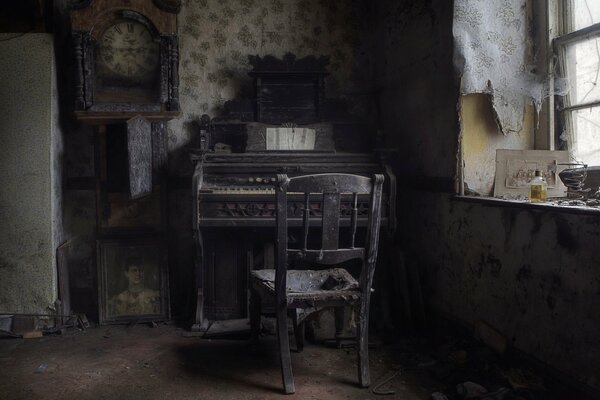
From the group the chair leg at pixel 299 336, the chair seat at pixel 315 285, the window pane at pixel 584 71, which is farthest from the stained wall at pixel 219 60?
the window pane at pixel 584 71

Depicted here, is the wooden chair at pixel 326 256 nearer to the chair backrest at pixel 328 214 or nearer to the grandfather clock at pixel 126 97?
the chair backrest at pixel 328 214

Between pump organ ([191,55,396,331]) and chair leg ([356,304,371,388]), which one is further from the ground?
pump organ ([191,55,396,331])

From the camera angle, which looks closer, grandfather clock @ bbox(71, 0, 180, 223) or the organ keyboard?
the organ keyboard

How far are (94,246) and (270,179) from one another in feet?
5.07

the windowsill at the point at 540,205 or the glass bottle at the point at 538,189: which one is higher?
the glass bottle at the point at 538,189

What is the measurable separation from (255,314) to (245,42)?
2431 millimetres

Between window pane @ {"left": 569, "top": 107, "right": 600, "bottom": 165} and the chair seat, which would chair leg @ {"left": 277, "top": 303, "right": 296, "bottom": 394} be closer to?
the chair seat

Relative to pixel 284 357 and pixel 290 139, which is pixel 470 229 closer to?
pixel 284 357

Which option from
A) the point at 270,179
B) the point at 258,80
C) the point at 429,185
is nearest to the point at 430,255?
the point at 429,185

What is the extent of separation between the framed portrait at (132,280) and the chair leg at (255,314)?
3.07ft

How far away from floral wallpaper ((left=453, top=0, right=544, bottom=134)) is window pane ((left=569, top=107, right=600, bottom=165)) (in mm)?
272

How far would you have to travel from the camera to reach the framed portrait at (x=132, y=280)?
384 cm

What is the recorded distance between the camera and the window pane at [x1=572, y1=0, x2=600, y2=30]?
2.83 meters

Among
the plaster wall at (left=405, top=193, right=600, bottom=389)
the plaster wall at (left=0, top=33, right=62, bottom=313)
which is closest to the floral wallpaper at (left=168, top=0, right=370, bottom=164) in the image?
the plaster wall at (left=0, top=33, right=62, bottom=313)
